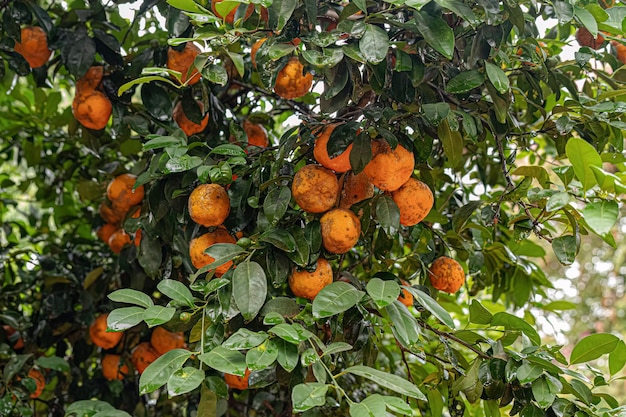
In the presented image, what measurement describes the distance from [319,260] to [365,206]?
0.38 ft

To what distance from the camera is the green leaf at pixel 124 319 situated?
697 mm

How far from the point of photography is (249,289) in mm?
733

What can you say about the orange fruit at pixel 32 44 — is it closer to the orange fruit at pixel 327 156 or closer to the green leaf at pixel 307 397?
the orange fruit at pixel 327 156

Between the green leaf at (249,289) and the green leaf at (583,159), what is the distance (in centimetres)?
38

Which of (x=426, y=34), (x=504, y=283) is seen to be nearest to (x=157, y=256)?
(x=426, y=34)

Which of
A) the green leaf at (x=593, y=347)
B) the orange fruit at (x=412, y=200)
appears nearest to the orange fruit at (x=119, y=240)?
the orange fruit at (x=412, y=200)

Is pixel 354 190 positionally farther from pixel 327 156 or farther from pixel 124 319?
pixel 124 319

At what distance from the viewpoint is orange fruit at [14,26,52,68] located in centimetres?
117

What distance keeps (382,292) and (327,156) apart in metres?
0.22

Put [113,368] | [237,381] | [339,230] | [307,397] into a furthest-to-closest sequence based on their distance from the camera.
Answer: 1. [113,368]
2. [237,381]
3. [339,230]
4. [307,397]

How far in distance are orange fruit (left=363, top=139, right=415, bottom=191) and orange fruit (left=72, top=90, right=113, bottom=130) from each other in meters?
0.55

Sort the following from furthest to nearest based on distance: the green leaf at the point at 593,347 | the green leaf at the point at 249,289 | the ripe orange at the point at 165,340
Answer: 1. the ripe orange at the point at 165,340
2. the green leaf at the point at 593,347
3. the green leaf at the point at 249,289

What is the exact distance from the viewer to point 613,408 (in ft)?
2.78

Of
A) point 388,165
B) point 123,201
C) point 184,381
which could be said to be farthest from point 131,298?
point 123,201
